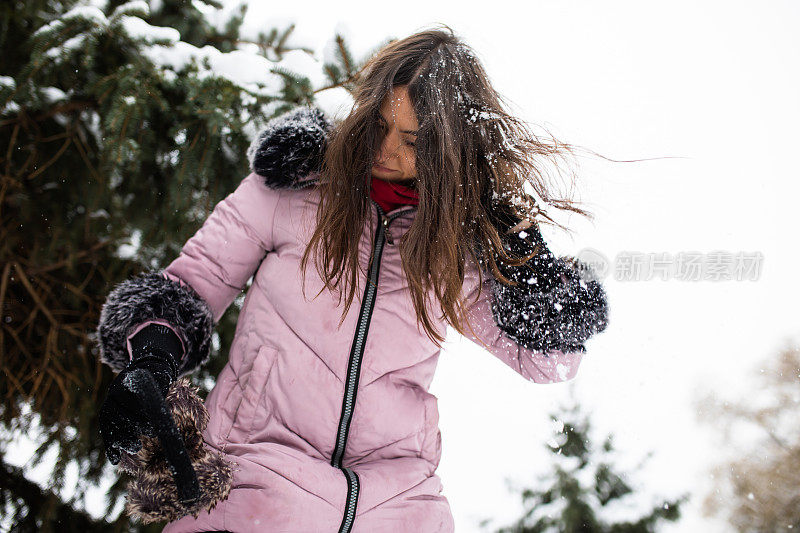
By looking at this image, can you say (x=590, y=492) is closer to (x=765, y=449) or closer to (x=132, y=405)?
(x=765, y=449)

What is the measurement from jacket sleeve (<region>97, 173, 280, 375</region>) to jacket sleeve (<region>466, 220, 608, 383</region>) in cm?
65

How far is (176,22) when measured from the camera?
200cm

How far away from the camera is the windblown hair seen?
1166 mm

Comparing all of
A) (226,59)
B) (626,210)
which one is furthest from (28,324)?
(626,210)

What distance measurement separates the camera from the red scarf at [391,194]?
4.42 feet

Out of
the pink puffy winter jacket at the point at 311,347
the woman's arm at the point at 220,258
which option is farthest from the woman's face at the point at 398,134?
the woman's arm at the point at 220,258

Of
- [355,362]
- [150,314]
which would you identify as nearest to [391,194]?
[355,362]

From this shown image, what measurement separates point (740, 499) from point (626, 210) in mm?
2043

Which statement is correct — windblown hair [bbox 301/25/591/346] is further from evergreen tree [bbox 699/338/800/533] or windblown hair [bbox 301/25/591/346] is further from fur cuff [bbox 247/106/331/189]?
evergreen tree [bbox 699/338/800/533]

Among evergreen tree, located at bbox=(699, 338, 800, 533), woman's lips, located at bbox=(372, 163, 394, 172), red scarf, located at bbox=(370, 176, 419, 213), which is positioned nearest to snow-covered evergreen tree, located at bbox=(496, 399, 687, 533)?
evergreen tree, located at bbox=(699, 338, 800, 533)

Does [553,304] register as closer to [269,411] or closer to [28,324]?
[269,411]

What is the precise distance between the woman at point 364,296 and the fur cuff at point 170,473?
49 mm

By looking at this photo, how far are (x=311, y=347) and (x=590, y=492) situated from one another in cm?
236

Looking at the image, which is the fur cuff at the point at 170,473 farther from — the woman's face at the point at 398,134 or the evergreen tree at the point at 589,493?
the evergreen tree at the point at 589,493
